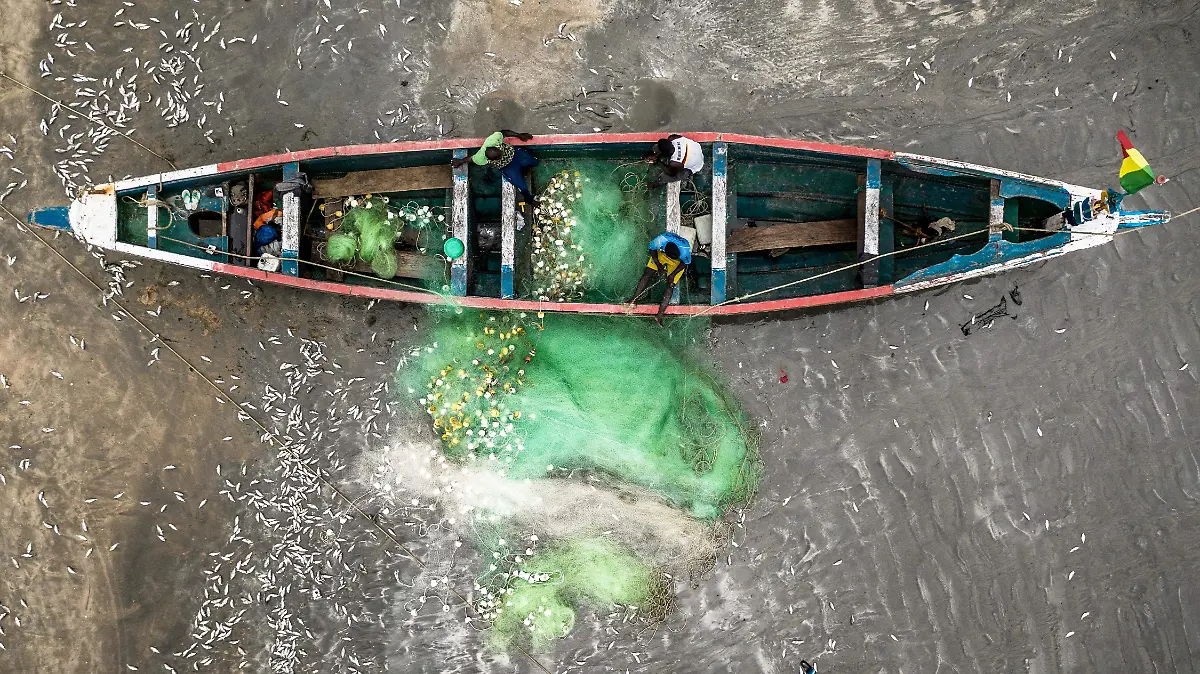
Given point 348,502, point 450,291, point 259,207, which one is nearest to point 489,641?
point 348,502

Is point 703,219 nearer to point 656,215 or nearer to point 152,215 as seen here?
point 656,215

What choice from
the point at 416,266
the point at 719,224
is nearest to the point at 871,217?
the point at 719,224

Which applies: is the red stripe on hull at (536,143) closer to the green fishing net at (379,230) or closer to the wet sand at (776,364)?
the green fishing net at (379,230)

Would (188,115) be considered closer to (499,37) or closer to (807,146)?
(499,37)

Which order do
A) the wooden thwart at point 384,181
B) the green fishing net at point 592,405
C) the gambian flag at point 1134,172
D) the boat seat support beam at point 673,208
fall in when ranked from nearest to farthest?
the gambian flag at point 1134,172
the boat seat support beam at point 673,208
the wooden thwart at point 384,181
the green fishing net at point 592,405

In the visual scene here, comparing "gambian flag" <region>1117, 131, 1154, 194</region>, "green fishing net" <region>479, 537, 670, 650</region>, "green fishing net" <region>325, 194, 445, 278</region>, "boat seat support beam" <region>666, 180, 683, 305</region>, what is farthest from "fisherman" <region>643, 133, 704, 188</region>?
"green fishing net" <region>479, 537, 670, 650</region>

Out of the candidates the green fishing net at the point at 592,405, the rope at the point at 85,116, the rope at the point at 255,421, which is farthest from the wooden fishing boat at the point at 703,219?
the rope at the point at 255,421
